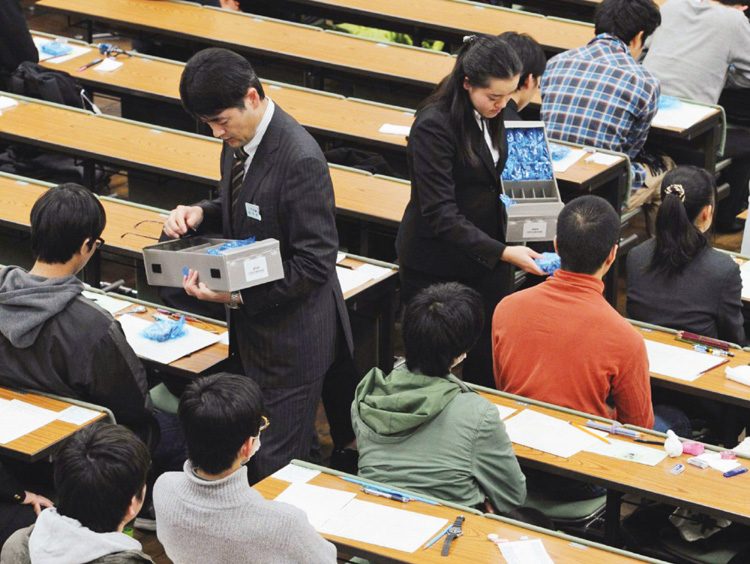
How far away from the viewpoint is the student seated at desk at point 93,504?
95.9 inches

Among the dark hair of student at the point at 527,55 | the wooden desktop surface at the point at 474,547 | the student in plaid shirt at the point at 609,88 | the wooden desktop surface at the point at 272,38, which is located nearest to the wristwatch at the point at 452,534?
the wooden desktop surface at the point at 474,547

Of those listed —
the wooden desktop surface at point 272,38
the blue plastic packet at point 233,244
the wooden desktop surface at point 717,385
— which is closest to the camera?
the blue plastic packet at point 233,244

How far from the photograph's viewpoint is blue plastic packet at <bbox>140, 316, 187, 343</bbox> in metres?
4.04

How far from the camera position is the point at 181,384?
417 cm

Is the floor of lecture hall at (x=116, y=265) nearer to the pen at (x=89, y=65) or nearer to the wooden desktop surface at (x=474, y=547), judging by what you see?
the pen at (x=89, y=65)

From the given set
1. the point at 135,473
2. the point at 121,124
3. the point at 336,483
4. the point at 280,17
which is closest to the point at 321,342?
the point at 336,483

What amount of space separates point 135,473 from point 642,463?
57.0 inches

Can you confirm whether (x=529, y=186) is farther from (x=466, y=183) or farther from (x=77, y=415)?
(x=77, y=415)

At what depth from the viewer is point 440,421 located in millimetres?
3068

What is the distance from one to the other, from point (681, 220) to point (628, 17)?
5.65 feet

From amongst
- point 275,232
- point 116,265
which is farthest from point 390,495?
point 116,265

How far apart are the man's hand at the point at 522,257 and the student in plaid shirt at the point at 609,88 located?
1.68 meters

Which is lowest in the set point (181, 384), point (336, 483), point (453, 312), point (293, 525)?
point (181, 384)

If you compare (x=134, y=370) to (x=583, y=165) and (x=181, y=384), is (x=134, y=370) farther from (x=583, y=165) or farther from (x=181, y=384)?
(x=583, y=165)
